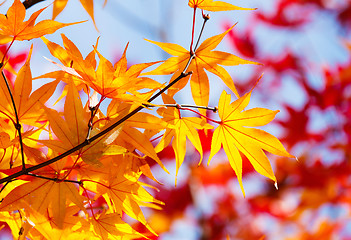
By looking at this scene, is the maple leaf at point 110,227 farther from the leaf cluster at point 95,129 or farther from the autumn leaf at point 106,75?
the autumn leaf at point 106,75

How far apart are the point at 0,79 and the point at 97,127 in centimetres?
14

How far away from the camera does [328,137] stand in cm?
228

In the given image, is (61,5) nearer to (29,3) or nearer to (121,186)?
(29,3)

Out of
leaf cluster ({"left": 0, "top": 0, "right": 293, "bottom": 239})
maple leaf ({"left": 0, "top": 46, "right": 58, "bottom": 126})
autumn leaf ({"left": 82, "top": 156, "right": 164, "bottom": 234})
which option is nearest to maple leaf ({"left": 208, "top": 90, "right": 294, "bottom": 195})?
leaf cluster ({"left": 0, "top": 0, "right": 293, "bottom": 239})

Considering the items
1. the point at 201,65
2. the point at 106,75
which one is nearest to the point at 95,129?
the point at 106,75

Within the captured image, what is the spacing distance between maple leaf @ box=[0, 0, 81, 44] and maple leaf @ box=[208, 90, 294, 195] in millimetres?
250

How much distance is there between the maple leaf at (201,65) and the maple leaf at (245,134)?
0.02 m

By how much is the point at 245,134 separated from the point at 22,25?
1.10 feet

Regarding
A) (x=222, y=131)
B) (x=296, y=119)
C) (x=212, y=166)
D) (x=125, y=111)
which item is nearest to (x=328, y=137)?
(x=296, y=119)

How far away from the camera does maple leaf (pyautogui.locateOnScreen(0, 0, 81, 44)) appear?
50 cm

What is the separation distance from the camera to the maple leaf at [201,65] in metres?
0.57

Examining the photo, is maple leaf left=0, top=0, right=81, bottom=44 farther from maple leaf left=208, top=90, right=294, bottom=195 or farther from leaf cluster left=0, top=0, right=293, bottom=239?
maple leaf left=208, top=90, right=294, bottom=195

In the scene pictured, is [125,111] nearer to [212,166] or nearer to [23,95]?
[23,95]

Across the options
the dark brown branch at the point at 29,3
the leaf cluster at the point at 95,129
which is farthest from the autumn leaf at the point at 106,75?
the dark brown branch at the point at 29,3
